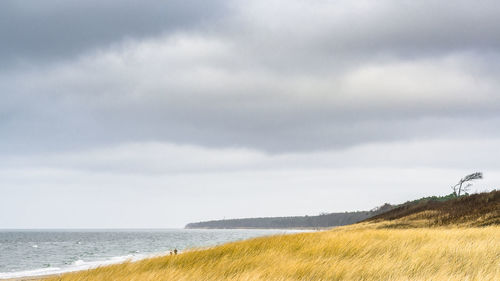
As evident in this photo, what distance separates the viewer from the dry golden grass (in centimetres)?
552

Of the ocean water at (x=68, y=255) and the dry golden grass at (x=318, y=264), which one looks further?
the ocean water at (x=68, y=255)

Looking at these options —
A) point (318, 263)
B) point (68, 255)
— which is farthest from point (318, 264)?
point (68, 255)

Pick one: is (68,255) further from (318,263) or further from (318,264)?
(318,264)

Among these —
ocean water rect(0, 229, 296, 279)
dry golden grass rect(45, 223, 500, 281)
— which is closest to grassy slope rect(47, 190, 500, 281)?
dry golden grass rect(45, 223, 500, 281)

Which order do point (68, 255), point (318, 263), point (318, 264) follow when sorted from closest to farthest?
point (318, 264)
point (318, 263)
point (68, 255)

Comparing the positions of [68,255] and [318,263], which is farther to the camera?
[68,255]

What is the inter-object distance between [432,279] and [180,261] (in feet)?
12.0

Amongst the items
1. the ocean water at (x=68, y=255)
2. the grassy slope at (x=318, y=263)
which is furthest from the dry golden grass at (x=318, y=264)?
the ocean water at (x=68, y=255)

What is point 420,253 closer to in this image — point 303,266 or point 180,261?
point 303,266

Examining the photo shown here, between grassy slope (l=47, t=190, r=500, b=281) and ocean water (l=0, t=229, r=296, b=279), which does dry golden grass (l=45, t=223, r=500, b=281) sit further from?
ocean water (l=0, t=229, r=296, b=279)

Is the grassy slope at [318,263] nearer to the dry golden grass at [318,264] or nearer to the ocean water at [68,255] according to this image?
the dry golden grass at [318,264]

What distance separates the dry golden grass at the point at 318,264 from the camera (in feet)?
18.1

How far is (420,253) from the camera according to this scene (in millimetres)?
7613

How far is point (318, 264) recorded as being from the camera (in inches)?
247
